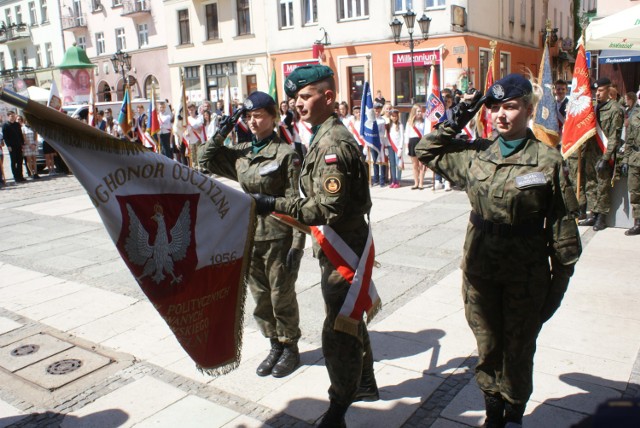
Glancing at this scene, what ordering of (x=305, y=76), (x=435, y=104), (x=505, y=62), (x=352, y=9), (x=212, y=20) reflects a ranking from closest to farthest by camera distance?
(x=305, y=76) → (x=435, y=104) → (x=352, y=9) → (x=505, y=62) → (x=212, y=20)

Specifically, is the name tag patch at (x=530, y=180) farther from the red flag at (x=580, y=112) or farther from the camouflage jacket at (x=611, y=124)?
the camouflage jacket at (x=611, y=124)

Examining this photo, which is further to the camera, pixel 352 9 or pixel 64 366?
pixel 352 9

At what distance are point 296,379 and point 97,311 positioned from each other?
2.68m

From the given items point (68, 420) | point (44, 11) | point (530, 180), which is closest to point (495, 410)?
point (530, 180)

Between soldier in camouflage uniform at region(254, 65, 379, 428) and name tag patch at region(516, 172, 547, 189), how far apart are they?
2.92 feet

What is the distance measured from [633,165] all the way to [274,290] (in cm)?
597

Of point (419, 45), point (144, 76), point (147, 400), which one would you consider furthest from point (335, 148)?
point (144, 76)

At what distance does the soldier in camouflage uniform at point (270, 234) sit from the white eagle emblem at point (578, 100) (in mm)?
5410

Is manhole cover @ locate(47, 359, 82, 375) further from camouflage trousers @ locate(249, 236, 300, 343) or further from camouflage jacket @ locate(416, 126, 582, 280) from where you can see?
camouflage jacket @ locate(416, 126, 582, 280)

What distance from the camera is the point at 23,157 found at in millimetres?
18438

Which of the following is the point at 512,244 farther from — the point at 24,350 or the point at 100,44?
the point at 100,44

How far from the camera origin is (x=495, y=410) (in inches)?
131

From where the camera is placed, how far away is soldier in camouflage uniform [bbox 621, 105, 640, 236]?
25.5 feet

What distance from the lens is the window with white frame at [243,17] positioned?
31.1 metres
